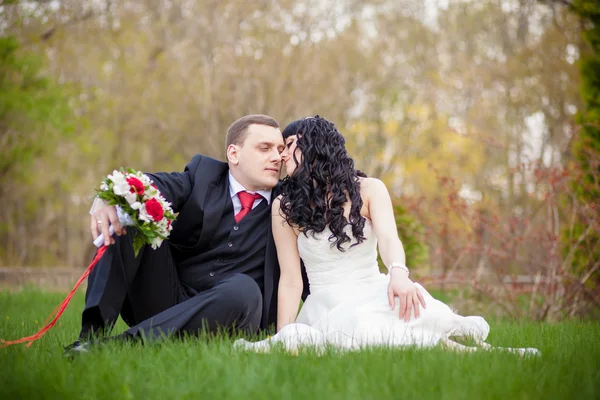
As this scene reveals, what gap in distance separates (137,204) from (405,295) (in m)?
1.63

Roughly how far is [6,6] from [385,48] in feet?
33.4

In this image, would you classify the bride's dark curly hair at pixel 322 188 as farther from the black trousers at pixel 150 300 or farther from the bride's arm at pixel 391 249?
the black trousers at pixel 150 300

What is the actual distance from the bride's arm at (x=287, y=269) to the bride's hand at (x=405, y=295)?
2.86ft

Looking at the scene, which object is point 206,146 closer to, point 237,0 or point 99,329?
point 237,0

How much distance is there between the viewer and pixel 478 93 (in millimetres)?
18984

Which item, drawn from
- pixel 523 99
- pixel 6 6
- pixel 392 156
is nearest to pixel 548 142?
pixel 523 99

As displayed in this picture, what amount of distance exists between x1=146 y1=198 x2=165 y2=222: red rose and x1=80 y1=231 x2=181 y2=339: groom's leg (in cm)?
33

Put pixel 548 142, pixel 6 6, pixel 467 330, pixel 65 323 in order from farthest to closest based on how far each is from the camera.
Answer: pixel 548 142 < pixel 6 6 < pixel 65 323 < pixel 467 330

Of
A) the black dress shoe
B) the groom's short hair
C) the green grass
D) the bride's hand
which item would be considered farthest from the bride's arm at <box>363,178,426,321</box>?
the black dress shoe

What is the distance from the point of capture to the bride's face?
441 centimetres

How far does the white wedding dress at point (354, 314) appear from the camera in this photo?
11.7ft

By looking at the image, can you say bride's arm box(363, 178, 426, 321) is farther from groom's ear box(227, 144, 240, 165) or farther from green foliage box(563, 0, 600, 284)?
green foliage box(563, 0, 600, 284)

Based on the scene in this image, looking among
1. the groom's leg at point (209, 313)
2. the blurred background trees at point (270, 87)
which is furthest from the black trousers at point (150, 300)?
the blurred background trees at point (270, 87)

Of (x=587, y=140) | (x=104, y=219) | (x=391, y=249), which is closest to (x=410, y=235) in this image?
(x=587, y=140)
